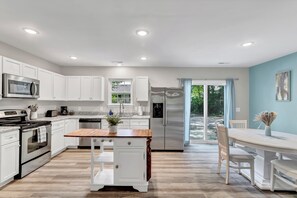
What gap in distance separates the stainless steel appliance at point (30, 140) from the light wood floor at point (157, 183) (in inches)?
6.7

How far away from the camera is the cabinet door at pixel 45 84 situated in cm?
454

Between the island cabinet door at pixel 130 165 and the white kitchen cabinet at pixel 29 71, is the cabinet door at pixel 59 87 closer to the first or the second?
the white kitchen cabinet at pixel 29 71

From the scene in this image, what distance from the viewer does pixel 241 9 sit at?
2.36 metres

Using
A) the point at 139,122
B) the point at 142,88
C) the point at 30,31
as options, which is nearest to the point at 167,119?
the point at 139,122

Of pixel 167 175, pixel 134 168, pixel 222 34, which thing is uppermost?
pixel 222 34

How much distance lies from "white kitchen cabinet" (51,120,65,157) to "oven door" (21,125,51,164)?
0.28 meters

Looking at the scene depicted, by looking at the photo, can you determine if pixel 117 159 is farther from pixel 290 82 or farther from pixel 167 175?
pixel 290 82

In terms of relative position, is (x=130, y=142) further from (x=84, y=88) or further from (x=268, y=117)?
(x=84, y=88)

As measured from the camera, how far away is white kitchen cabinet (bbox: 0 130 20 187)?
290cm

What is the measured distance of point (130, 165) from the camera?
290cm

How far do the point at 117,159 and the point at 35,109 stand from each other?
2819mm

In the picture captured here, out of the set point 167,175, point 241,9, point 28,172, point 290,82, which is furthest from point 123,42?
point 290,82

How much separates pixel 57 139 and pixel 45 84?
1.38m

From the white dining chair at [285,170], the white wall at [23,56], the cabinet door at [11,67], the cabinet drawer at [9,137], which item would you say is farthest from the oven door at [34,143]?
the white dining chair at [285,170]
